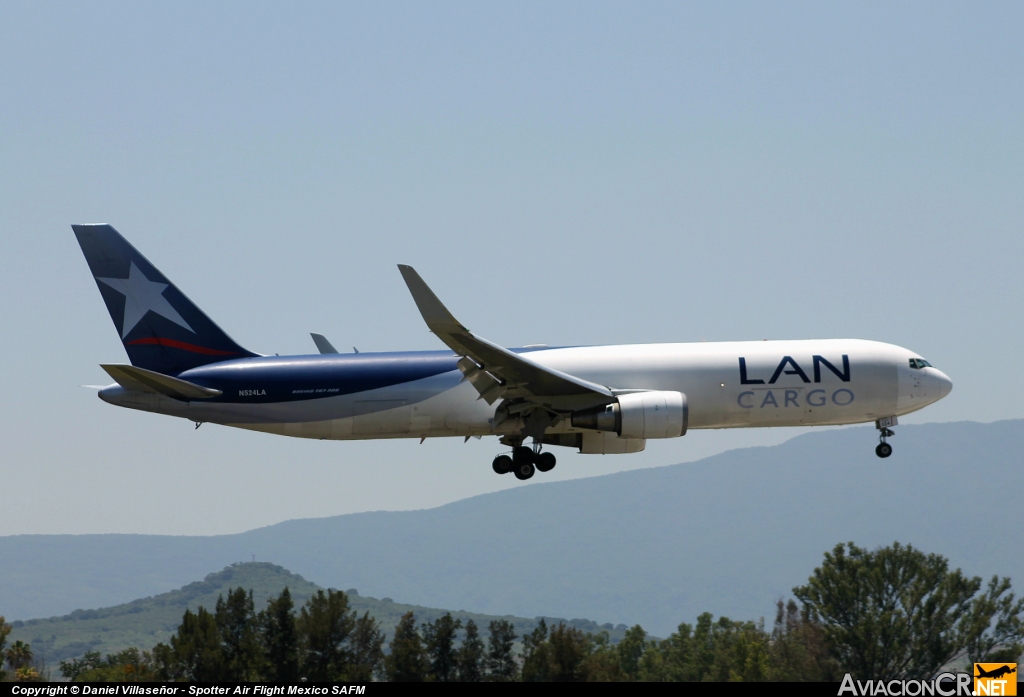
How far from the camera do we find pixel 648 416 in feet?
116

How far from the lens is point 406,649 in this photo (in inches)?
2638

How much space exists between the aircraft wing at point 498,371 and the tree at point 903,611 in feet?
161

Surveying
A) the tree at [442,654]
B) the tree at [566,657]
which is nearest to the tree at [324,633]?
the tree at [442,654]

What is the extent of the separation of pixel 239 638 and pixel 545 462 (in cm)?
3764

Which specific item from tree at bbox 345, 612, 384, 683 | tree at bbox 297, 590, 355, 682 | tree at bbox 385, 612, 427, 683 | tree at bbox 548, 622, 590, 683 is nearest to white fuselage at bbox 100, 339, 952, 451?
tree at bbox 548, 622, 590, 683

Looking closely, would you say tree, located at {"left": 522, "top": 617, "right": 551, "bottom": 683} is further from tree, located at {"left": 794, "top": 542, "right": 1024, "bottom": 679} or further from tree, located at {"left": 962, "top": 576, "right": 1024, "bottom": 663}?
tree, located at {"left": 962, "top": 576, "right": 1024, "bottom": 663}

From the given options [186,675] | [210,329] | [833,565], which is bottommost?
[186,675]

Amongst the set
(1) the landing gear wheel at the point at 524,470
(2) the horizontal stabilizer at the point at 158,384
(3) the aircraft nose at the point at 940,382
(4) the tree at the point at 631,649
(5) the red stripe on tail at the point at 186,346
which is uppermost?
(5) the red stripe on tail at the point at 186,346

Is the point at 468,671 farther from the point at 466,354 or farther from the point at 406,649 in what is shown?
the point at 466,354

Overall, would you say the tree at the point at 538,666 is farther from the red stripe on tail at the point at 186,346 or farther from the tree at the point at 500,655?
the red stripe on tail at the point at 186,346

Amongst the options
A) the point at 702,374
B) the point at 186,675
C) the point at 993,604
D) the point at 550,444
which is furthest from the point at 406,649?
the point at 993,604

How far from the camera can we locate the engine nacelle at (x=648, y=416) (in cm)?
3550

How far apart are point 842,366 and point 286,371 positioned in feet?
61.7

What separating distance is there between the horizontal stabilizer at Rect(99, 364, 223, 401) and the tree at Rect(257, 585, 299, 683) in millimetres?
33624
